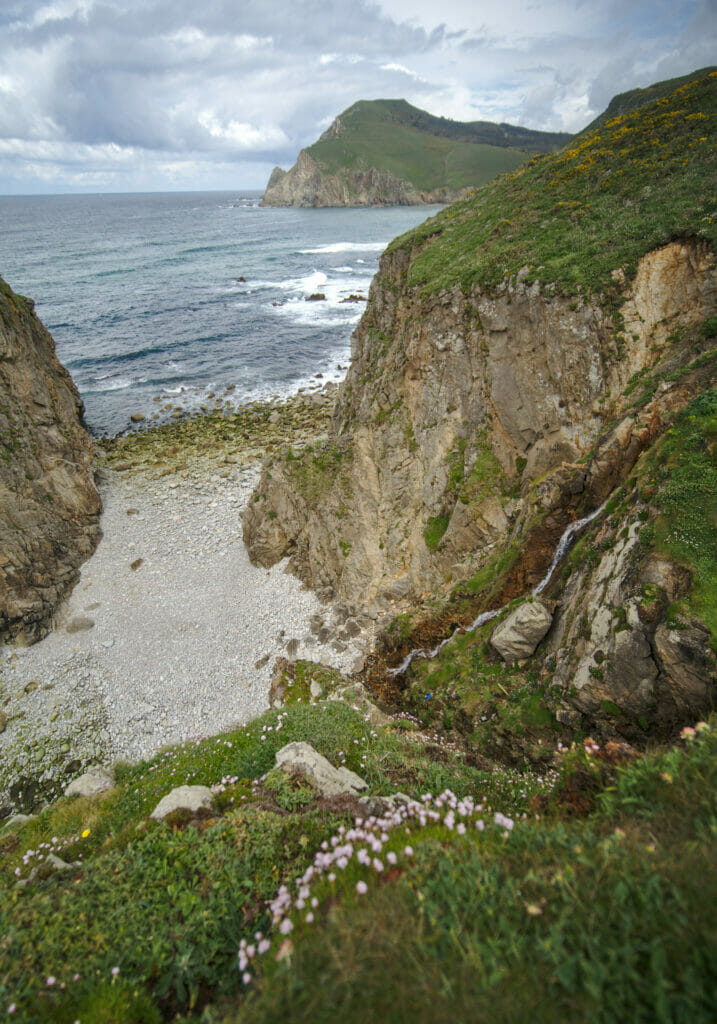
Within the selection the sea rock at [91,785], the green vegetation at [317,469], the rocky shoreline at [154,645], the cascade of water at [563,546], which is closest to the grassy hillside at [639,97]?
the green vegetation at [317,469]

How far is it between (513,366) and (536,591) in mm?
10972

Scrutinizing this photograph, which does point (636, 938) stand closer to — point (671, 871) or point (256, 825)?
point (671, 871)

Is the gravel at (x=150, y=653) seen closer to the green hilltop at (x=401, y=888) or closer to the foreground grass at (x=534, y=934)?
the green hilltop at (x=401, y=888)

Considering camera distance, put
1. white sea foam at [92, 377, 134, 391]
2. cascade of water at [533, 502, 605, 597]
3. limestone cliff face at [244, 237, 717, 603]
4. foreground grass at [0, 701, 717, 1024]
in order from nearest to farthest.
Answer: foreground grass at [0, 701, 717, 1024] → cascade of water at [533, 502, 605, 597] → limestone cliff face at [244, 237, 717, 603] → white sea foam at [92, 377, 134, 391]

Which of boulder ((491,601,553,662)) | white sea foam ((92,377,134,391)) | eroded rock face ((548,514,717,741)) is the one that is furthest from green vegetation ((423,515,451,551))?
white sea foam ((92,377,134,391))

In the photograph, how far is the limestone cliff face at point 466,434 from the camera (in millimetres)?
16812

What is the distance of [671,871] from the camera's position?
4469 millimetres

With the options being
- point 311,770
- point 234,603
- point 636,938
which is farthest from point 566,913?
point 234,603

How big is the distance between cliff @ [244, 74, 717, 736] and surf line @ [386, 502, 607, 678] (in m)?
0.43

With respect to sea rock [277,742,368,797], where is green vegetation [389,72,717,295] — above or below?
above

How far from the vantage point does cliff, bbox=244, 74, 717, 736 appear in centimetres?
1171

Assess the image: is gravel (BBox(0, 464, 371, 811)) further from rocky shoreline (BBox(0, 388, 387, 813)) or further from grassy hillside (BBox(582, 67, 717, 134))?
grassy hillside (BBox(582, 67, 717, 134))

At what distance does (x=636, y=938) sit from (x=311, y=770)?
672 centimetres

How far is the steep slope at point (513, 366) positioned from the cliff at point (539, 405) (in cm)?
9
